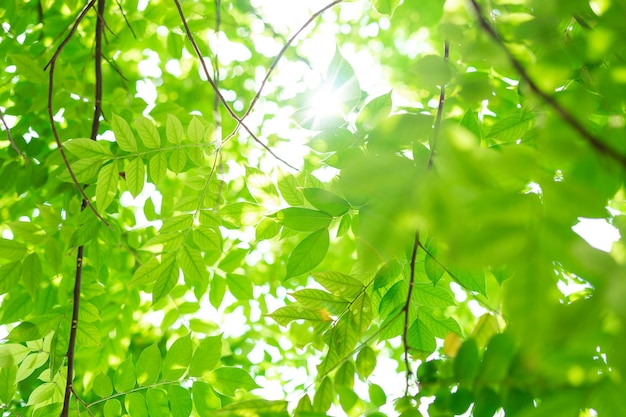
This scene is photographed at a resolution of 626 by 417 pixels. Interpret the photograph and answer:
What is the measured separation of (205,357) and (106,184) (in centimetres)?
70

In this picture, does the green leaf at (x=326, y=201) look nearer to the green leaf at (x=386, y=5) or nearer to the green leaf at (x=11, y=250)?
the green leaf at (x=386, y=5)

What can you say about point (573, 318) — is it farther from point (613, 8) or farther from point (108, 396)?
point (108, 396)

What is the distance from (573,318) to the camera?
65cm

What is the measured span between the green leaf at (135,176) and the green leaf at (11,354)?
0.76m

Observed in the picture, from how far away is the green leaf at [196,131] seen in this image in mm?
1785

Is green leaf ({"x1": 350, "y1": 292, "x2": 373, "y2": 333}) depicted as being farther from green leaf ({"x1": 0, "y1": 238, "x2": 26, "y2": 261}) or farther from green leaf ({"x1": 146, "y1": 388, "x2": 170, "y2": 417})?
green leaf ({"x1": 0, "y1": 238, "x2": 26, "y2": 261})

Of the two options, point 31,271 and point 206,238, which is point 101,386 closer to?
point 31,271

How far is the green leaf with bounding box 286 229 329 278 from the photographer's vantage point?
1.47 meters

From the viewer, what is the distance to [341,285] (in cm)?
141

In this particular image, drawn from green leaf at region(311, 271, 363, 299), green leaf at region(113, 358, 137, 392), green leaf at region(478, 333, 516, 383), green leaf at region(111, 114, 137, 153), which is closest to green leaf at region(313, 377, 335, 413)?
green leaf at region(311, 271, 363, 299)

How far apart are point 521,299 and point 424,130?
1.04ft

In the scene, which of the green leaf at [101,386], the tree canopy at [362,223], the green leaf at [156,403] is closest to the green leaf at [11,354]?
the tree canopy at [362,223]

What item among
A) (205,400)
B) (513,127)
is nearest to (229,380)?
(205,400)

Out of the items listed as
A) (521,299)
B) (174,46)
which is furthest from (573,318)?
(174,46)
